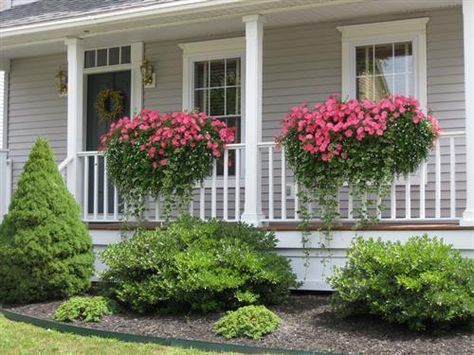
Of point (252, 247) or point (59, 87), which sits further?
point (59, 87)

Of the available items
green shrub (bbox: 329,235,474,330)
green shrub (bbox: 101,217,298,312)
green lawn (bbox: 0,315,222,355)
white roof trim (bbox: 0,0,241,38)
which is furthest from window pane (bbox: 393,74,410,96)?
green lawn (bbox: 0,315,222,355)

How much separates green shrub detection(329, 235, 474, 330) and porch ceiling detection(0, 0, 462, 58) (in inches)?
126

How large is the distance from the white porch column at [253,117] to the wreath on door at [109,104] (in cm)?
342

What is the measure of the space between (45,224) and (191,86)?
3.58 m

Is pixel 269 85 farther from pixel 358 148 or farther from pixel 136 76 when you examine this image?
pixel 358 148

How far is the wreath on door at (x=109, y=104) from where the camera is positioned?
35.5 feet

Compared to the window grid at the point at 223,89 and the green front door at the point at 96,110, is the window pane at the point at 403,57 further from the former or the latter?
the green front door at the point at 96,110

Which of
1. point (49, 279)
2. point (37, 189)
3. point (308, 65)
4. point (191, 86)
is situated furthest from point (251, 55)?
point (49, 279)

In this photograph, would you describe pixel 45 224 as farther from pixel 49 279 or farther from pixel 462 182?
pixel 462 182

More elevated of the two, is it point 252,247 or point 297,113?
point 297,113

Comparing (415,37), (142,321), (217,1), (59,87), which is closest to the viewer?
(142,321)

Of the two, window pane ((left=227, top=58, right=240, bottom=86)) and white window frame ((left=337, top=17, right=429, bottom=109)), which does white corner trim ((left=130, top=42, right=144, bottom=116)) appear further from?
white window frame ((left=337, top=17, right=429, bottom=109))

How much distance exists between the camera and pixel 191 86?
10.2 metres

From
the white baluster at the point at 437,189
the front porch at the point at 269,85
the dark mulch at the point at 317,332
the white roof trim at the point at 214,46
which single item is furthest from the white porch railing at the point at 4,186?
the white baluster at the point at 437,189
